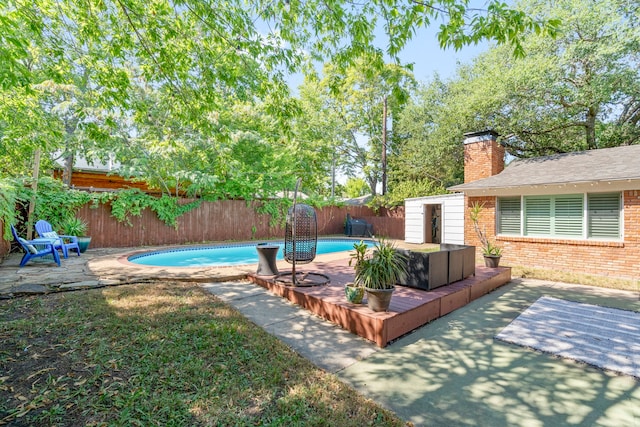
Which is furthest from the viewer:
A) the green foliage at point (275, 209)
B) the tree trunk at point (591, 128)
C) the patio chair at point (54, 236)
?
the green foliage at point (275, 209)

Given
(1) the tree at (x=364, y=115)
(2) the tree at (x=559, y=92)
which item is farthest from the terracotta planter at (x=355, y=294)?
(1) the tree at (x=364, y=115)

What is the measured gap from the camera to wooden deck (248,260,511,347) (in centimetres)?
352

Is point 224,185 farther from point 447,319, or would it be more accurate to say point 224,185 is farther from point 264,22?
point 447,319

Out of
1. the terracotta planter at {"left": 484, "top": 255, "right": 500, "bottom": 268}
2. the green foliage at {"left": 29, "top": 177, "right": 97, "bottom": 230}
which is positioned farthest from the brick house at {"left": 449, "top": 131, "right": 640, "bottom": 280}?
the green foliage at {"left": 29, "top": 177, "right": 97, "bottom": 230}

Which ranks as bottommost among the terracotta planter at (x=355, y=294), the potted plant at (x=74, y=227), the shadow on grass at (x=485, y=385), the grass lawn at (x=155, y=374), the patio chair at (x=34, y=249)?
the shadow on grass at (x=485, y=385)

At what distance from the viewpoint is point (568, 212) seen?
7.47 metres

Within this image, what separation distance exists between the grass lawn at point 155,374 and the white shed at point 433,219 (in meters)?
9.54

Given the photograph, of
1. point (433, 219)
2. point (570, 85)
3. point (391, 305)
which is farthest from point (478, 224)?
point (570, 85)

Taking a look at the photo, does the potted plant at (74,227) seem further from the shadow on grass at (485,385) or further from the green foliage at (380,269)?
the shadow on grass at (485,385)

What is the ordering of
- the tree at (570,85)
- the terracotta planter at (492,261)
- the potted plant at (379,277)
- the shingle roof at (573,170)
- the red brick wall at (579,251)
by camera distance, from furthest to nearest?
the tree at (570,85) → the shingle roof at (573,170) → the terracotta planter at (492,261) → the red brick wall at (579,251) → the potted plant at (379,277)

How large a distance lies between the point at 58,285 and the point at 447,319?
6.03 metres

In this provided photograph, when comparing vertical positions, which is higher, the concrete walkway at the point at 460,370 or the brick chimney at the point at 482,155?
the brick chimney at the point at 482,155

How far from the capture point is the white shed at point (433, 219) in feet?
36.7

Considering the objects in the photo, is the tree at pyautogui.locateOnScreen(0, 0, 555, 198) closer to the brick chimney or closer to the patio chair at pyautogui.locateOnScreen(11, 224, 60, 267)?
the patio chair at pyautogui.locateOnScreen(11, 224, 60, 267)
